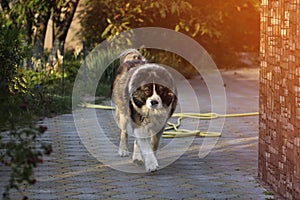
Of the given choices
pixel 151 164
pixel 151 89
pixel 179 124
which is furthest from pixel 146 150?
pixel 179 124

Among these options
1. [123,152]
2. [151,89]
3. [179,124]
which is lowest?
[179,124]

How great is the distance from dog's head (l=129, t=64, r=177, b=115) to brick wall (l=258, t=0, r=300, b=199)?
33.0 inches

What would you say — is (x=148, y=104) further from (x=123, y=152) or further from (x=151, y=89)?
(x=123, y=152)

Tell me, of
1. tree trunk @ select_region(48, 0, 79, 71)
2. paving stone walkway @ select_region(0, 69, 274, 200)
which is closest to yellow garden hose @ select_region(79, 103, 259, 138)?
paving stone walkway @ select_region(0, 69, 274, 200)

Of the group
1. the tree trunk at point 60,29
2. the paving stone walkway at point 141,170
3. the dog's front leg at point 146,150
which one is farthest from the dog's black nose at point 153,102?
the tree trunk at point 60,29

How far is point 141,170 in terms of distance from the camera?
6836 mm

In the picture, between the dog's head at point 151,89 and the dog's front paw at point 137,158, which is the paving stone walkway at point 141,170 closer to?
the dog's front paw at point 137,158

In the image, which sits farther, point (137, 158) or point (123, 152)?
point (123, 152)

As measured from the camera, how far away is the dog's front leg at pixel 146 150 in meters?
6.68

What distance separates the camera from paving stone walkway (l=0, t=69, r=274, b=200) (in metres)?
5.90

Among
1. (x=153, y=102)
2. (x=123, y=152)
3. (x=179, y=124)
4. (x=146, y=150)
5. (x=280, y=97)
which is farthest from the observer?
(x=179, y=124)

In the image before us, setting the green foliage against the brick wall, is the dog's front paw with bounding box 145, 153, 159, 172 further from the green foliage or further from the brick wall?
the green foliage

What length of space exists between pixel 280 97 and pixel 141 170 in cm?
165

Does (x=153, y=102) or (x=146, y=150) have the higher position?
(x=153, y=102)
